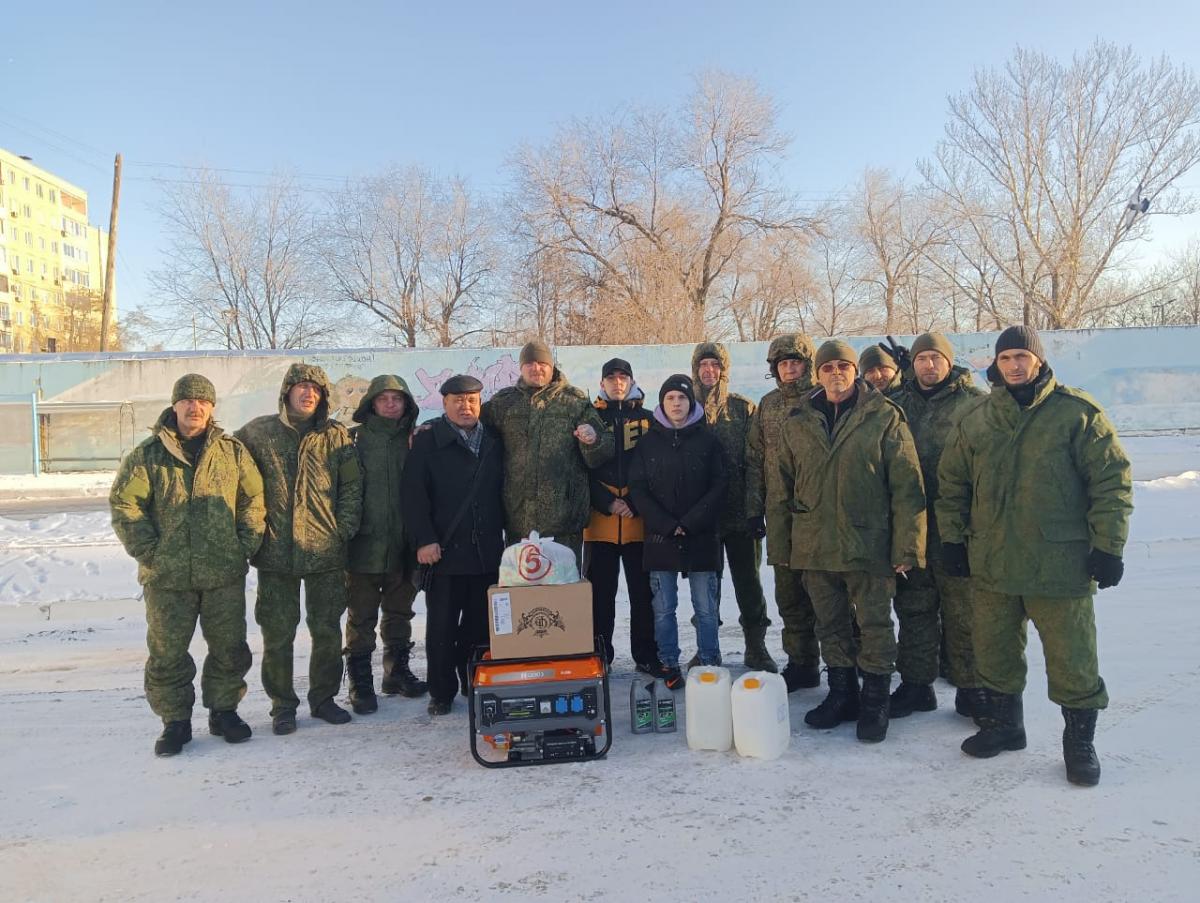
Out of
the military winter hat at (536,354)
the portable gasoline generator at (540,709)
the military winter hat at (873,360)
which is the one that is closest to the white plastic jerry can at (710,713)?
the portable gasoline generator at (540,709)

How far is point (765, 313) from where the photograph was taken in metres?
28.4

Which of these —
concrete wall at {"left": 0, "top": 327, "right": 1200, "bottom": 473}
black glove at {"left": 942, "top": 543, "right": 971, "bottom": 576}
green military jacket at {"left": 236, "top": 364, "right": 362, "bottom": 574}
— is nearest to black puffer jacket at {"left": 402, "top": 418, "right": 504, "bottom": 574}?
green military jacket at {"left": 236, "top": 364, "right": 362, "bottom": 574}

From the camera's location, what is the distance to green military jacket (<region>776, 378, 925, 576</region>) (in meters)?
4.17

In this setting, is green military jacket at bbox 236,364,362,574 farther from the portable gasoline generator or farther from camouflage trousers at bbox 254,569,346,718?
the portable gasoline generator

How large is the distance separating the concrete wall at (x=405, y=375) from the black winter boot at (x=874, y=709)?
12.5 metres

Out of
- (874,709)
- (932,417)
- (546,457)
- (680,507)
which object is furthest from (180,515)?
(932,417)

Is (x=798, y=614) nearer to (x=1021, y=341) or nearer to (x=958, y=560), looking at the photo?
(x=958, y=560)

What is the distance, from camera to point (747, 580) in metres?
5.24

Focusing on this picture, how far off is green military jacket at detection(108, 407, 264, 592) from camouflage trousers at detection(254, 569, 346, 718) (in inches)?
11.0

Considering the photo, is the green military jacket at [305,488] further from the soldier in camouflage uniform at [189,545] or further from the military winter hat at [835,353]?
the military winter hat at [835,353]

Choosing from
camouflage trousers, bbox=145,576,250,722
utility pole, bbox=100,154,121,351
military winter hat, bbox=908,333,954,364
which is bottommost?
camouflage trousers, bbox=145,576,250,722

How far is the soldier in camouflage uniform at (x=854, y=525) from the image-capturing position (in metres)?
4.17

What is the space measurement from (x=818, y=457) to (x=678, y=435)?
92 cm

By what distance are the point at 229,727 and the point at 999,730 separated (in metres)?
4.08
